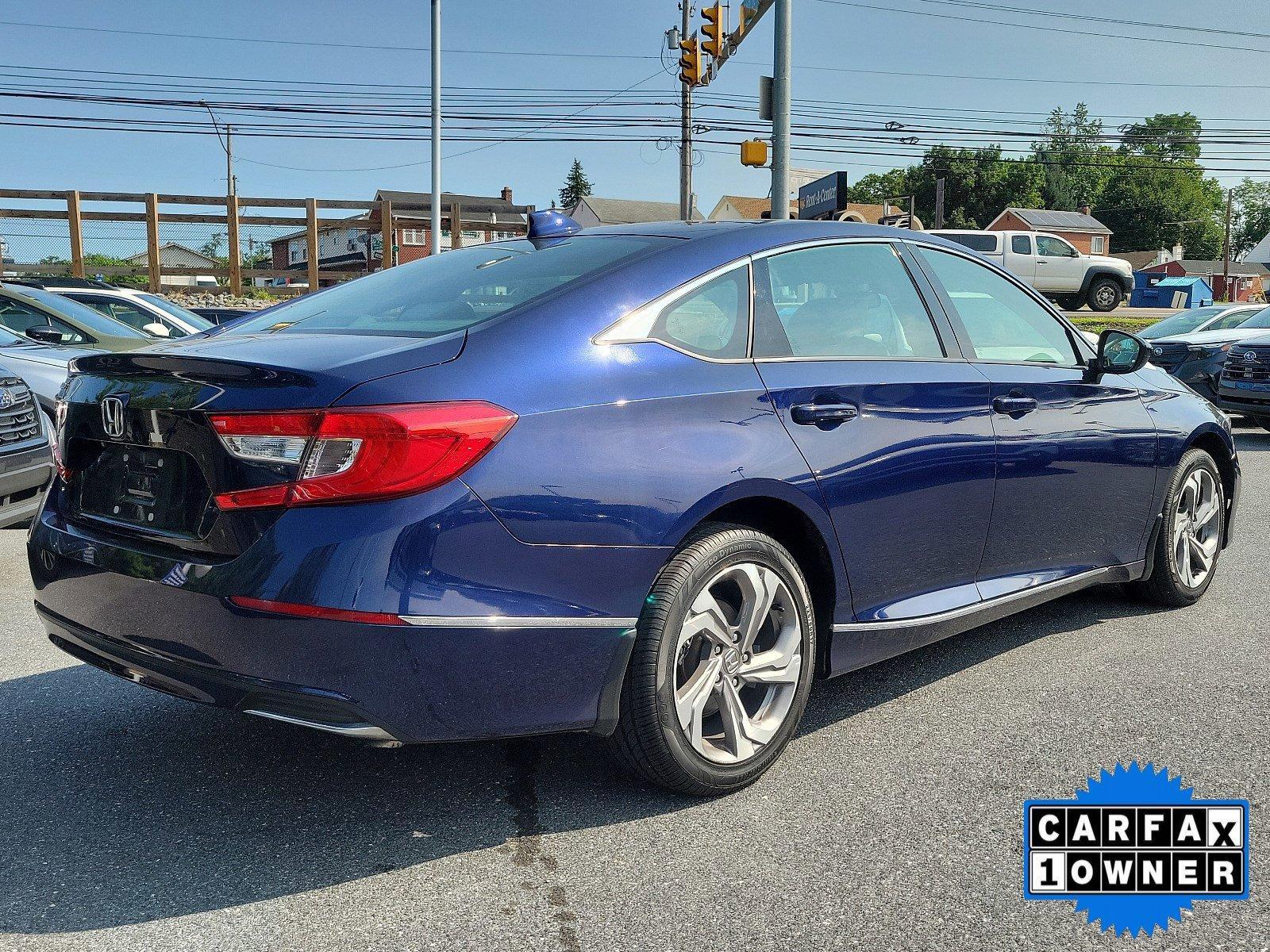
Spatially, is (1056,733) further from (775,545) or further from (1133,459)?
(1133,459)

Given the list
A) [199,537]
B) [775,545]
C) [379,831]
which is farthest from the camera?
[775,545]

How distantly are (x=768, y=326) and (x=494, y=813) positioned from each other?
1.52m

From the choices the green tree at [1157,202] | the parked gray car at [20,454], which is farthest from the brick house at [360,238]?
the green tree at [1157,202]

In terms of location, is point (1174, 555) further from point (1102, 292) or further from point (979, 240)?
point (1102, 292)

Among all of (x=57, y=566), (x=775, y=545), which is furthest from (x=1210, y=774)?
(x=57, y=566)

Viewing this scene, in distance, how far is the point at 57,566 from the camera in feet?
9.83

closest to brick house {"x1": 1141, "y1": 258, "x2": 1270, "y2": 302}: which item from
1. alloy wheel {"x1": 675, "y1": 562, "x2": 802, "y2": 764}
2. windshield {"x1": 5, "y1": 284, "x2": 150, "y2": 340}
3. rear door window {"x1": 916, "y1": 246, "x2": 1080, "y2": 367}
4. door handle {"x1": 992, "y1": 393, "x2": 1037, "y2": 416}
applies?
windshield {"x1": 5, "y1": 284, "x2": 150, "y2": 340}

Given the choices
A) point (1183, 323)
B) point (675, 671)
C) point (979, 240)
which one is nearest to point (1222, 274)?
point (979, 240)

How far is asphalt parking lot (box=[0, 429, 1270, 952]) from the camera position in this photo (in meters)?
2.44

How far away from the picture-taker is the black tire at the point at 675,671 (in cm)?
283

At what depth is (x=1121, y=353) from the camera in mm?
4629

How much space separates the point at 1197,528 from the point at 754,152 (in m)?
10.6

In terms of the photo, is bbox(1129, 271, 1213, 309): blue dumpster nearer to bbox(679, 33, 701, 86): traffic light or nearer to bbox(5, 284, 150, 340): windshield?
bbox(679, 33, 701, 86): traffic light

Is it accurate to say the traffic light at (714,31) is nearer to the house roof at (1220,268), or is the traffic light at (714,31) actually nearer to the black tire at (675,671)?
the black tire at (675,671)
